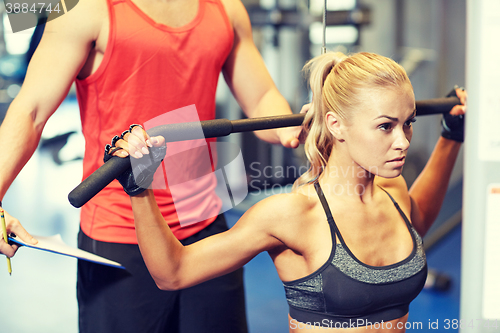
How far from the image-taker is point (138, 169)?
3.14 feet

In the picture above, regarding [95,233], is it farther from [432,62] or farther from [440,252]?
[432,62]

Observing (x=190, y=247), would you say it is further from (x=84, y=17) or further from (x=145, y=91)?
(x=84, y=17)

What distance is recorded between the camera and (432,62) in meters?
4.96

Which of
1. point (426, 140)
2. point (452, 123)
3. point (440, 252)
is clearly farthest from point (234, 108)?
point (452, 123)

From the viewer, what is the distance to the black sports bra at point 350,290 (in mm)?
1170

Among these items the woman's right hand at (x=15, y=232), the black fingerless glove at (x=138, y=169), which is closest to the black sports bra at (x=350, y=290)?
the black fingerless glove at (x=138, y=169)

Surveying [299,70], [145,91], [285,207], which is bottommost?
[299,70]

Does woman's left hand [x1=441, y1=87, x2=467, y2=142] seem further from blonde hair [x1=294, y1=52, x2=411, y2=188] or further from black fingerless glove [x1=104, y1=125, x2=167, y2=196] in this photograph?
black fingerless glove [x1=104, y1=125, x2=167, y2=196]

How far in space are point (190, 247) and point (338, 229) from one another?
1.27 ft

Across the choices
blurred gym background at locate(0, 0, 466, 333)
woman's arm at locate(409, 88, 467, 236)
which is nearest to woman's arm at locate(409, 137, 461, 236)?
woman's arm at locate(409, 88, 467, 236)

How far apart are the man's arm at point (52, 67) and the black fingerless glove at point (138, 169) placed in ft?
1.00

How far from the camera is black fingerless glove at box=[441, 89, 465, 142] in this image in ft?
4.97

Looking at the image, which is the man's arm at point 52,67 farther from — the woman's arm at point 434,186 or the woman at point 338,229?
the woman's arm at point 434,186

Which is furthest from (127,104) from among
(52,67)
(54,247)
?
(54,247)
